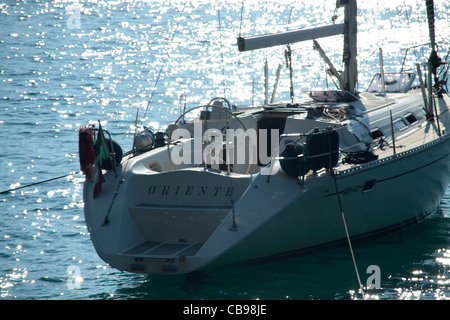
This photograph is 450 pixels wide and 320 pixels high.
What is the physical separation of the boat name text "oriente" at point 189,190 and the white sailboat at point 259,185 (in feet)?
0.05

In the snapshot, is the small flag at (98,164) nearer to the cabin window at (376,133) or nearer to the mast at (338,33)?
the mast at (338,33)

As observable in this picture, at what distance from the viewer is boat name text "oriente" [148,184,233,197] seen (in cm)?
956

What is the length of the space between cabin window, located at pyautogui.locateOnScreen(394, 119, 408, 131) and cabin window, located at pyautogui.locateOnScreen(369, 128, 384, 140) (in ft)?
2.39

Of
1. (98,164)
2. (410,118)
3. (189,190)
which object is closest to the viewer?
(189,190)

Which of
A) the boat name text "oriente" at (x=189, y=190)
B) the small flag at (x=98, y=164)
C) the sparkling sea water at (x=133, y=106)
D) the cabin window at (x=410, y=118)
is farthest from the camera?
the cabin window at (x=410, y=118)

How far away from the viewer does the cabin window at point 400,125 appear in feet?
40.9

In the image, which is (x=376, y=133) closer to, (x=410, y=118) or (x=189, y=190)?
(x=410, y=118)

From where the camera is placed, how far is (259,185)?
30.4 feet

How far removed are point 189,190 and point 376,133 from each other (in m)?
4.22

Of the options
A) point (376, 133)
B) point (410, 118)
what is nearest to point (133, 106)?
point (410, 118)

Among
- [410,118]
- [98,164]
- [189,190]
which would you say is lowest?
[189,190]

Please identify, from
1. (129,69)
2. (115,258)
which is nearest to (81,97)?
(129,69)

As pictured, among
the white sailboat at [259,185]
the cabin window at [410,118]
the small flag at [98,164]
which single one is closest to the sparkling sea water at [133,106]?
the white sailboat at [259,185]

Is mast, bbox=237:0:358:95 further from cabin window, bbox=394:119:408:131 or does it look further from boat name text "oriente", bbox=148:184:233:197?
boat name text "oriente", bbox=148:184:233:197
